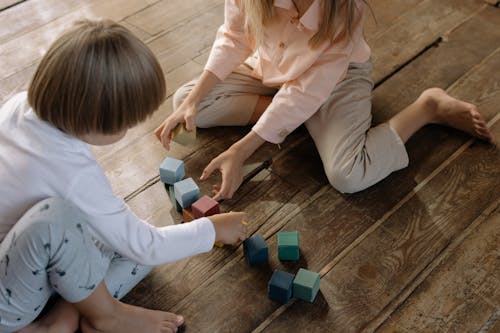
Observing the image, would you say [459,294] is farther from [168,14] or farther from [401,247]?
[168,14]

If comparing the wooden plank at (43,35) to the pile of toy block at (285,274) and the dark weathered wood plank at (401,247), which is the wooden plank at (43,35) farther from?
the dark weathered wood plank at (401,247)

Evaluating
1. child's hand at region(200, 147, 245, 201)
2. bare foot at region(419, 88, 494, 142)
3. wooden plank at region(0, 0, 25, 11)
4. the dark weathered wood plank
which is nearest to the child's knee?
the dark weathered wood plank

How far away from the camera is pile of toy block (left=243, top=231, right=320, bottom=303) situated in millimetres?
1083

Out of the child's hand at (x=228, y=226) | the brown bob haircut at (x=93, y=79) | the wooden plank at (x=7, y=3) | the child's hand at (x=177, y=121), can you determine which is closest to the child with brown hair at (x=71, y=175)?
the brown bob haircut at (x=93, y=79)

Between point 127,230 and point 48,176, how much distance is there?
16cm

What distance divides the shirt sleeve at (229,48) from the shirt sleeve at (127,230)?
537 millimetres

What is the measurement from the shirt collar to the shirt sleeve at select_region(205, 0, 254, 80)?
0.18m

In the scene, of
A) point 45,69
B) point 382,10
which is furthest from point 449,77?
point 45,69

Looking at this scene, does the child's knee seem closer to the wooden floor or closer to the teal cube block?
the wooden floor

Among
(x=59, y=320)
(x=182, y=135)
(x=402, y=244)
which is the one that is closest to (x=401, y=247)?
(x=402, y=244)

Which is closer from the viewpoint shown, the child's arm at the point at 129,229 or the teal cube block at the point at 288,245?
the child's arm at the point at 129,229

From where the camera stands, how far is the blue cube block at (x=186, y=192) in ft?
4.04

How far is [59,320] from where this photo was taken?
3.34ft

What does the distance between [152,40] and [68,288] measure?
1132 mm
